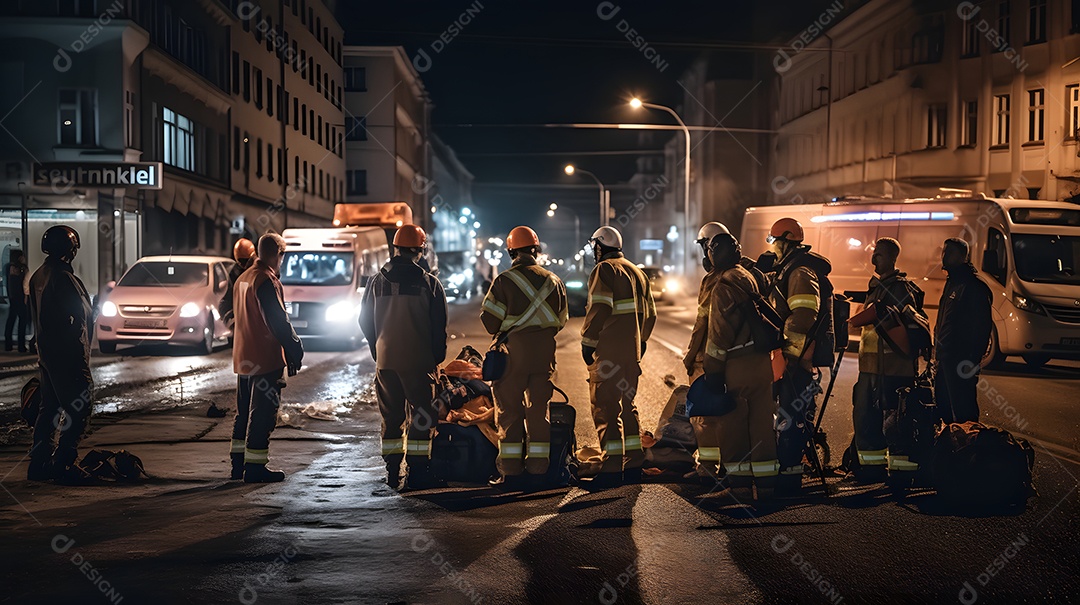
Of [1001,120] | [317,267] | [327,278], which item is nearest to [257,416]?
[327,278]

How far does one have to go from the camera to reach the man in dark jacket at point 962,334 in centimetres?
862

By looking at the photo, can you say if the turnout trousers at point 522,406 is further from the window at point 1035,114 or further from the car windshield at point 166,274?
the window at point 1035,114

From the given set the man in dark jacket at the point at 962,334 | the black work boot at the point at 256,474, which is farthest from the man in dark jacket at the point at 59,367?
the man in dark jacket at the point at 962,334

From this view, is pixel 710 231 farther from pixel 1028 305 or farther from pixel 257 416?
pixel 1028 305

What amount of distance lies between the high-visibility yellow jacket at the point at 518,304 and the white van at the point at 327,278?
46.9ft

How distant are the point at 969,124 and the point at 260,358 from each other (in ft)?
110

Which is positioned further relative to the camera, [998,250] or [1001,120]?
[1001,120]

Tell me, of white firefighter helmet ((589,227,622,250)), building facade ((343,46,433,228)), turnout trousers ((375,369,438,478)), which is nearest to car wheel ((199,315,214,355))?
turnout trousers ((375,369,438,478))

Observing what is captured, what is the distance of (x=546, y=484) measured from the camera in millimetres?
8070

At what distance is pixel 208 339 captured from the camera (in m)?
20.7

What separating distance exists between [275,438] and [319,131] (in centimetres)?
5355

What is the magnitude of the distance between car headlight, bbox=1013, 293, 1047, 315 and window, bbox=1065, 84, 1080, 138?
1706 centimetres

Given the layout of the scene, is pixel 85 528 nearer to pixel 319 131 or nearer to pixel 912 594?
pixel 912 594

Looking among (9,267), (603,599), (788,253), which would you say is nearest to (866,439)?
(788,253)
